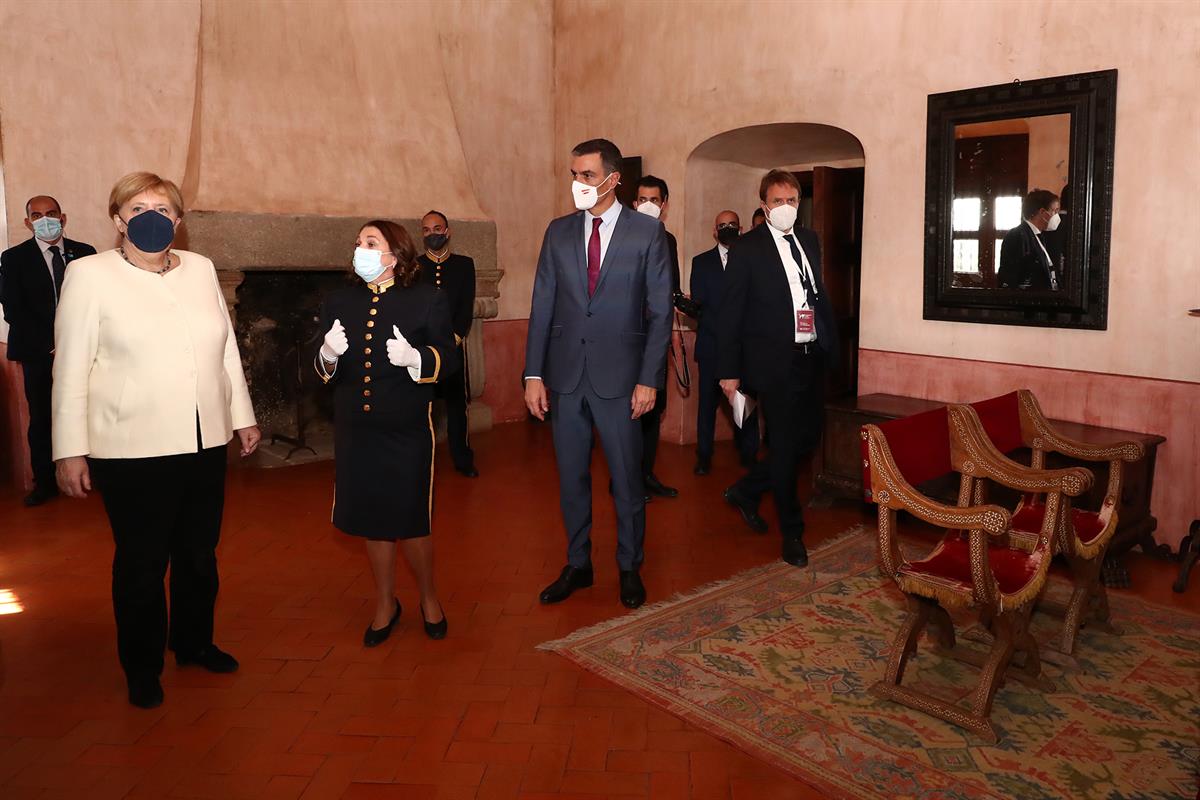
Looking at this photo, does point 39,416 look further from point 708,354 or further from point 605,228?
point 708,354

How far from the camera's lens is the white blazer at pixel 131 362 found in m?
2.91

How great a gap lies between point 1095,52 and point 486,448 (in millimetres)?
4759

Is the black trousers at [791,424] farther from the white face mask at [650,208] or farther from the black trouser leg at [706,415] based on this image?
the black trouser leg at [706,415]

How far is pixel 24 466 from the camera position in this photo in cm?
624

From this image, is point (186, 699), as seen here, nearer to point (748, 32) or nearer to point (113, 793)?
point (113, 793)

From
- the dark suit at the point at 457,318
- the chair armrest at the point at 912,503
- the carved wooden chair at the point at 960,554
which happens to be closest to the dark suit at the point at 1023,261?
the carved wooden chair at the point at 960,554

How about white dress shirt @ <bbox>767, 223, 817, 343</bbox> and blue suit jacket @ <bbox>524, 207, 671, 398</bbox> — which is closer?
blue suit jacket @ <bbox>524, 207, 671, 398</bbox>

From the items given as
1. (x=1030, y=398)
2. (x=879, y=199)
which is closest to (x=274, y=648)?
(x=1030, y=398)

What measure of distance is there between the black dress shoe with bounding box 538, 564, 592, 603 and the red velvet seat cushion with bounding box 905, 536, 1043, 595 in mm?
1509

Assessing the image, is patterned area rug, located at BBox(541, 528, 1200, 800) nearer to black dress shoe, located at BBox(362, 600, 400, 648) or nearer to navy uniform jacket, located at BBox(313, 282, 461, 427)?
black dress shoe, located at BBox(362, 600, 400, 648)

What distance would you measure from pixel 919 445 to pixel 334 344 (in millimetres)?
2083

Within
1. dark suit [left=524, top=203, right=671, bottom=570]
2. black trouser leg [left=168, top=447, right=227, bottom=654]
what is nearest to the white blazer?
black trouser leg [left=168, top=447, right=227, bottom=654]

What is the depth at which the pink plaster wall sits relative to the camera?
15.6ft

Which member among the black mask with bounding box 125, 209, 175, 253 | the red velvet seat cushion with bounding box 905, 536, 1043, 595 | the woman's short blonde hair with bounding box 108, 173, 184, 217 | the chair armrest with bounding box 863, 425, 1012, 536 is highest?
the woman's short blonde hair with bounding box 108, 173, 184, 217
